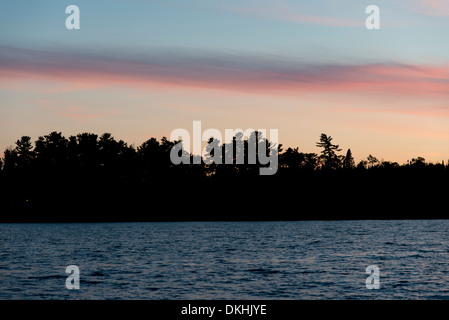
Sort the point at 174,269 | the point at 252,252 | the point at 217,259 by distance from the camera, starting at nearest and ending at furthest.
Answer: the point at 174,269 < the point at 217,259 < the point at 252,252

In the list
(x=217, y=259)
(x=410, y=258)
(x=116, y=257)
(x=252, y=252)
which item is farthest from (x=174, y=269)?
(x=410, y=258)

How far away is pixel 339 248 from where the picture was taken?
80312 millimetres

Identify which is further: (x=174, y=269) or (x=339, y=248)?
(x=339, y=248)

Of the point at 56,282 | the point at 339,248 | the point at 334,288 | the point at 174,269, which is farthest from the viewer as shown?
the point at 339,248

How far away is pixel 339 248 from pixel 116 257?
3130 cm

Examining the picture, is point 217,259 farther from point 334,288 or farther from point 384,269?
point 334,288
